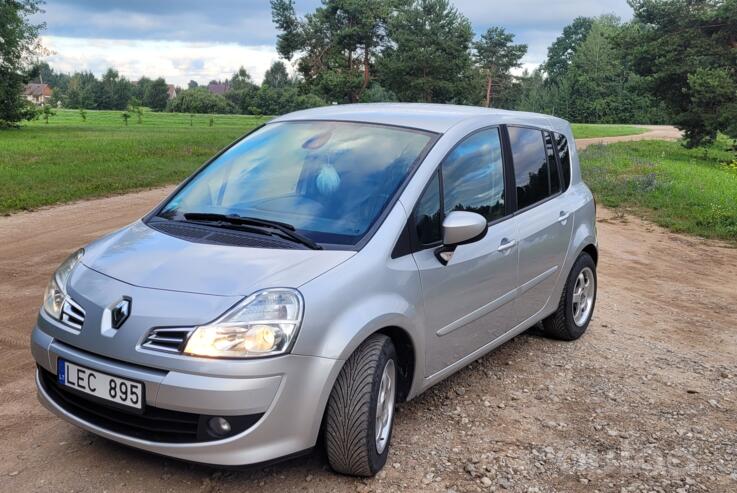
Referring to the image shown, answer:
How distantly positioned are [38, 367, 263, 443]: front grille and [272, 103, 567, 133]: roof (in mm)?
2031

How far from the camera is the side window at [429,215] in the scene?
362 cm

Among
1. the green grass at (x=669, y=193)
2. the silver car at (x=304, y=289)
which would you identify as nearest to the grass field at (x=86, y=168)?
the silver car at (x=304, y=289)

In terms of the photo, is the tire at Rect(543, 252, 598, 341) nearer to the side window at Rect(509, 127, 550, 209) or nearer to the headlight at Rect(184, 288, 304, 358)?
the side window at Rect(509, 127, 550, 209)

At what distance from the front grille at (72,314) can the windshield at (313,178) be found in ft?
3.00

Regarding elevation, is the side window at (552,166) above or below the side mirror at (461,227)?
above

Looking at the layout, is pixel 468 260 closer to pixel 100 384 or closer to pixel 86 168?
pixel 100 384

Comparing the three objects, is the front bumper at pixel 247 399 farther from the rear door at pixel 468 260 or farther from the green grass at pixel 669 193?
the green grass at pixel 669 193

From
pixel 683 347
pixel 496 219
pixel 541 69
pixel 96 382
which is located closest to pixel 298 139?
pixel 496 219

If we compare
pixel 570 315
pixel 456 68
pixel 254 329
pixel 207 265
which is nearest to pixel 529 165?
pixel 570 315

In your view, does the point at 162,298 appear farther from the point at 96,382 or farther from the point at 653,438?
the point at 653,438

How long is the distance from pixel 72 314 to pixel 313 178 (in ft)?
4.75

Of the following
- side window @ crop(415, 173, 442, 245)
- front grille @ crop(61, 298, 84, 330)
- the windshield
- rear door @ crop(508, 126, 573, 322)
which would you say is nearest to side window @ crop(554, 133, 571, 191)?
rear door @ crop(508, 126, 573, 322)

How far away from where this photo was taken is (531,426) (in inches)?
158

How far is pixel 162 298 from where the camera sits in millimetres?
2936
